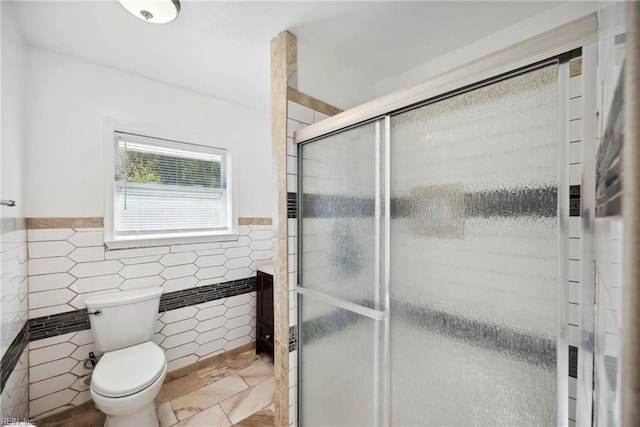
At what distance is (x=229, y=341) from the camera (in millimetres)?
2281

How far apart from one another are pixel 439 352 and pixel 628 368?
0.85 metres

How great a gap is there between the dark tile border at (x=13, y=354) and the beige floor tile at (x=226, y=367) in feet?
3.58

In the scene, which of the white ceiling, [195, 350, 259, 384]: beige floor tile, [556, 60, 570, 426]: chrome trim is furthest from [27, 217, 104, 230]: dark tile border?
[556, 60, 570, 426]: chrome trim

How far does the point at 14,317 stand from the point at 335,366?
161cm

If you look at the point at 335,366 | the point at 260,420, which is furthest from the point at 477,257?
the point at 260,420

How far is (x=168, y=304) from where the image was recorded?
198 centimetres

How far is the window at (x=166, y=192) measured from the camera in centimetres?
184

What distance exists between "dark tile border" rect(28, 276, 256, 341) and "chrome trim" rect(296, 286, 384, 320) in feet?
3.71

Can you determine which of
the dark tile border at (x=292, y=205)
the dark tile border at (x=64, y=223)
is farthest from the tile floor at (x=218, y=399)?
the dark tile border at (x=292, y=205)

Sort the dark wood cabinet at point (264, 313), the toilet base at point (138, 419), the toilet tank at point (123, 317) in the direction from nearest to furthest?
the toilet base at point (138, 419) → the toilet tank at point (123, 317) → the dark wood cabinet at point (264, 313)

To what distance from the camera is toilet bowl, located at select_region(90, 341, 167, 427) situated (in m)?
1.32

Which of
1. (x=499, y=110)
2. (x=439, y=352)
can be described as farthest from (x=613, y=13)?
(x=439, y=352)

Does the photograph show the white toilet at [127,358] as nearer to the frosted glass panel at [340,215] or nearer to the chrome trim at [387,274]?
the frosted glass panel at [340,215]

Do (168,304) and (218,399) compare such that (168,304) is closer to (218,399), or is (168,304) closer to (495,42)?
(218,399)
